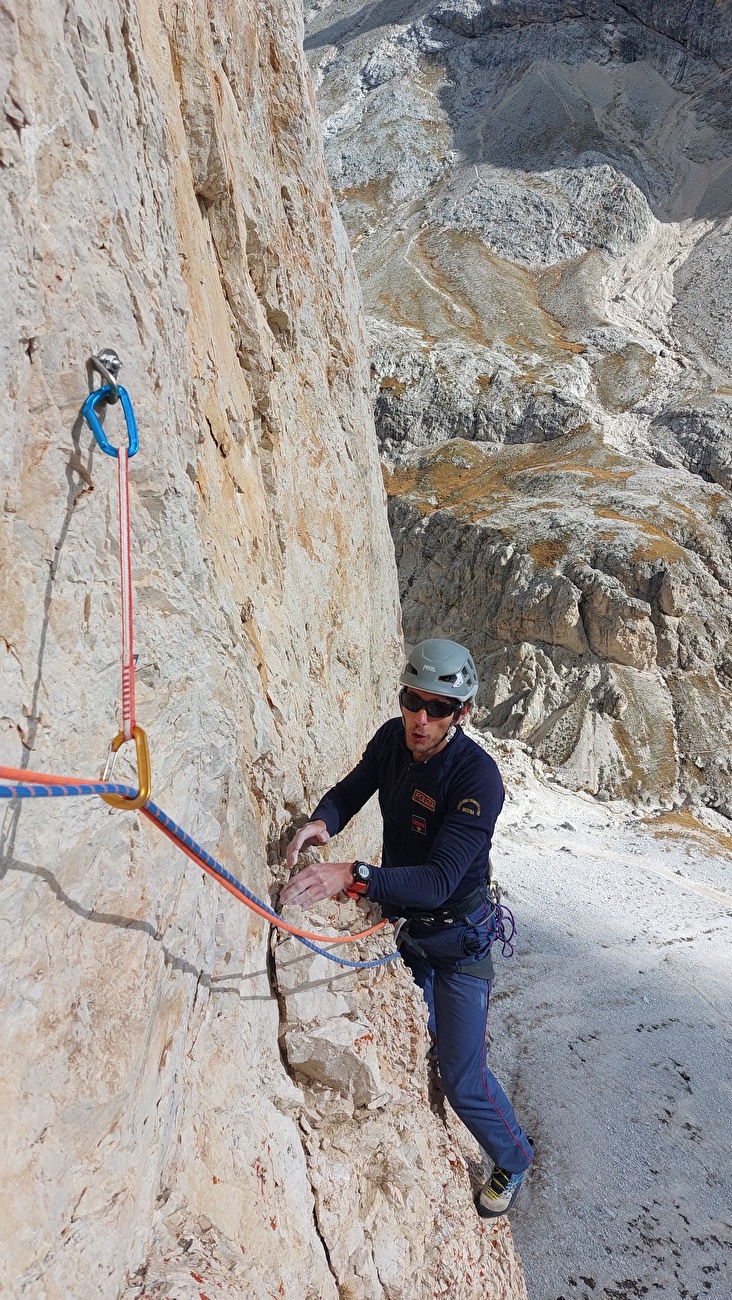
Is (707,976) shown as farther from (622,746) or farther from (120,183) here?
(622,746)

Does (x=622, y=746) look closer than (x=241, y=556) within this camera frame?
No

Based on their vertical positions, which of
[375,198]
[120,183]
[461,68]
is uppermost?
[461,68]

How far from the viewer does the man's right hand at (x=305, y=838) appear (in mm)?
4090

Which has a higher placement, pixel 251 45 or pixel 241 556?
pixel 251 45

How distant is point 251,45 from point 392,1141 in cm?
805

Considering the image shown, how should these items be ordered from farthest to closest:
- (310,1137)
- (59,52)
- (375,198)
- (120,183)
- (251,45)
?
(375,198)
(251,45)
(310,1137)
(120,183)
(59,52)

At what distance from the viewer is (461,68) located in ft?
263

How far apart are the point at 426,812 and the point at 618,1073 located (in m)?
4.86

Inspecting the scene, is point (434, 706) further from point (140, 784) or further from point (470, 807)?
point (140, 784)

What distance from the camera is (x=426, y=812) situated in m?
4.34

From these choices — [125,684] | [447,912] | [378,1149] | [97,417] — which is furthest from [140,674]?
[378,1149]

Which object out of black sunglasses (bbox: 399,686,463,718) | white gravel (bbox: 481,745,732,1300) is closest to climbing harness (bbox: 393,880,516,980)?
black sunglasses (bbox: 399,686,463,718)

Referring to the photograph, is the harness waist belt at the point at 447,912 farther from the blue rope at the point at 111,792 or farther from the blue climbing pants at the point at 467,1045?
the blue rope at the point at 111,792

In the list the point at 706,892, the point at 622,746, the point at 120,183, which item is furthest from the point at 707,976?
the point at 622,746
